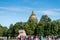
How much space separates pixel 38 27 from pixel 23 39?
23.8 m

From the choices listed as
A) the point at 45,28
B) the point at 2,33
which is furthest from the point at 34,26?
the point at 2,33

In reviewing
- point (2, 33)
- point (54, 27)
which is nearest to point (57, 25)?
point (54, 27)

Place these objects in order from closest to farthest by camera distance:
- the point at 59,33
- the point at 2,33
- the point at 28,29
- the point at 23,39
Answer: the point at 23,39
the point at 59,33
the point at 28,29
the point at 2,33

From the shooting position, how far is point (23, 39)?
34.0 meters

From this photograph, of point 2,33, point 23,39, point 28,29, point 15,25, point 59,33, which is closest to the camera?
point 23,39

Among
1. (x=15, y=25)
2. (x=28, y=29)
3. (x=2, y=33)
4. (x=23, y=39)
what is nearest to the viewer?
(x=23, y=39)

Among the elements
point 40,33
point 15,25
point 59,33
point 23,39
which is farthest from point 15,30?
point 23,39

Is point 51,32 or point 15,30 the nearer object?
point 51,32

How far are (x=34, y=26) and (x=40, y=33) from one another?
16.4 ft

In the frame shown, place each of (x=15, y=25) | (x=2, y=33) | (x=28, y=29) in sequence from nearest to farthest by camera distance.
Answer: (x=28, y=29) → (x=15, y=25) → (x=2, y=33)

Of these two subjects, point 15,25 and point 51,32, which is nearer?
point 51,32

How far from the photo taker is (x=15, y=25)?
2515 inches

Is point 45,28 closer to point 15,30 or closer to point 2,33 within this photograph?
point 15,30

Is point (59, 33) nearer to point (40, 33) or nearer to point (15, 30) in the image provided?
point (40, 33)
